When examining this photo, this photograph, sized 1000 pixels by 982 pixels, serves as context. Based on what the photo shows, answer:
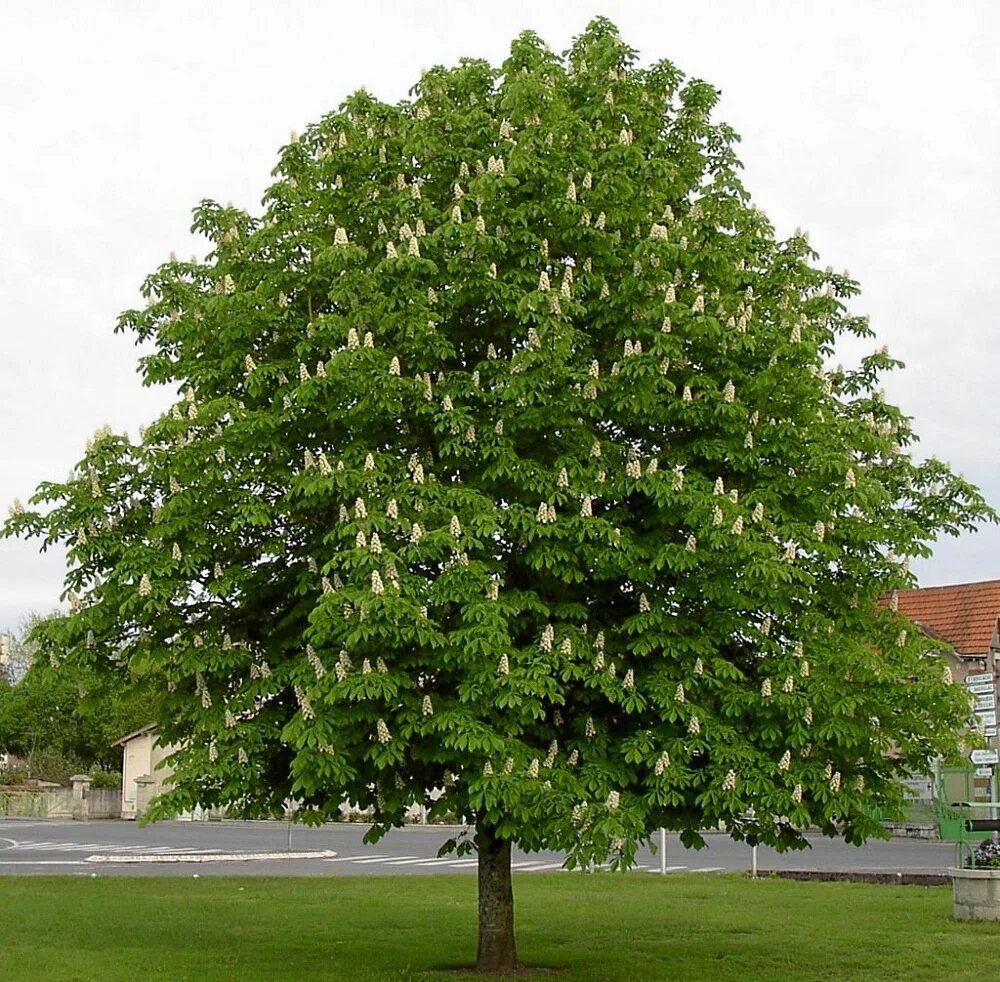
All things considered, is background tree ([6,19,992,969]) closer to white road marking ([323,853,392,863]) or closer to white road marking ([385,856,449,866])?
→ white road marking ([385,856,449,866])

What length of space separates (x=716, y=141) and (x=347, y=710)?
24.5 ft

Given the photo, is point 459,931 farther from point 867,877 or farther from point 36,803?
point 36,803

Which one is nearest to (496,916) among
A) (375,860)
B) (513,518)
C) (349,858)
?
(513,518)

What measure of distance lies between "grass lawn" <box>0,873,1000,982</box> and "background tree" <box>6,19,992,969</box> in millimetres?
1845

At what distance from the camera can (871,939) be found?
17.3m

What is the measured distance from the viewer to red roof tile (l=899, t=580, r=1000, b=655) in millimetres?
43000

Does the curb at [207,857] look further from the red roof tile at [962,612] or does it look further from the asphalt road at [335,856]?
the red roof tile at [962,612]

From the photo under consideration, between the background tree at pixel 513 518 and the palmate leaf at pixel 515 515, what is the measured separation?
0.04 meters

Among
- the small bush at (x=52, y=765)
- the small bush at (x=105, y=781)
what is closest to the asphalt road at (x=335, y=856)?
the small bush at (x=105, y=781)

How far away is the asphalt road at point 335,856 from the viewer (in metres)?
31.2

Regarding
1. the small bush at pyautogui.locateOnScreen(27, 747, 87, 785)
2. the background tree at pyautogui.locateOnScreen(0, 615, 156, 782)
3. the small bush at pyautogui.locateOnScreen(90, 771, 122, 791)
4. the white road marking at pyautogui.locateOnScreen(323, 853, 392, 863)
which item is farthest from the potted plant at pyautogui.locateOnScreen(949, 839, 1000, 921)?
the small bush at pyautogui.locateOnScreen(27, 747, 87, 785)

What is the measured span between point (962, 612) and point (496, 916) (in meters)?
33.2

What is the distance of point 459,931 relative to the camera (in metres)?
18.5

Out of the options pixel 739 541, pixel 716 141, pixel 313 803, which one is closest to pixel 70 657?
pixel 313 803
